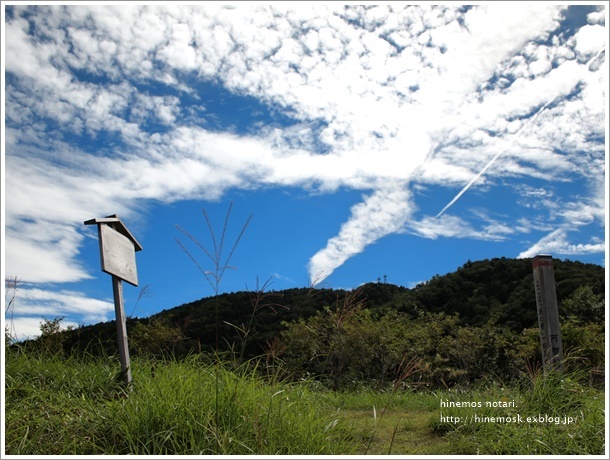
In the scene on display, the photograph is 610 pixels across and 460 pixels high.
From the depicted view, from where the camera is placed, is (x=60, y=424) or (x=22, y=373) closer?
(x=60, y=424)

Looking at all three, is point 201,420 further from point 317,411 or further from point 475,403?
point 475,403

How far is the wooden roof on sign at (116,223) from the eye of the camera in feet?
16.0

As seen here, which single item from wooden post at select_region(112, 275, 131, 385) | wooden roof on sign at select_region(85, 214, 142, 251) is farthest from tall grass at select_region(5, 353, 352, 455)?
wooden roof on sign at select_region(85, 214, 142, 251)

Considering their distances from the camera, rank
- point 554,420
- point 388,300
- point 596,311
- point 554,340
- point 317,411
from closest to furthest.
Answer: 1. point 317,411
2. point 554,420
3. point 554,340
4. point 596,311
5. point 388,300

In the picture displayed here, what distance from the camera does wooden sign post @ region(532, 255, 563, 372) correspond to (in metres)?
6.54

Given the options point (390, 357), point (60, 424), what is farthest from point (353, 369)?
point (60, 424)

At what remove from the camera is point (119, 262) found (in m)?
5.05

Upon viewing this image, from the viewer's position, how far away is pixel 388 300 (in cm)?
1950

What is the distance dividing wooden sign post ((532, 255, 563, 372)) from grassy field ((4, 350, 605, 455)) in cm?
84

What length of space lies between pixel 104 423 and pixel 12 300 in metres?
2.90

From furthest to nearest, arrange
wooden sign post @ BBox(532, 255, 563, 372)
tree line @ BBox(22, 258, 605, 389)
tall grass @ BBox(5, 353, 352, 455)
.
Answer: tree line @ BBox(22, 258, 605, 389), wooden sign post @ BBox(532, 255, 563, 372), tall grass @ BBox(5, 353, 352, 455)

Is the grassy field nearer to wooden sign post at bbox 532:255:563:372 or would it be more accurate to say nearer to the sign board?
wooden sign post at bbox 532:255:563:372

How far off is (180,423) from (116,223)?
106 inches

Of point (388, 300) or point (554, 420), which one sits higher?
point (388, 300)
